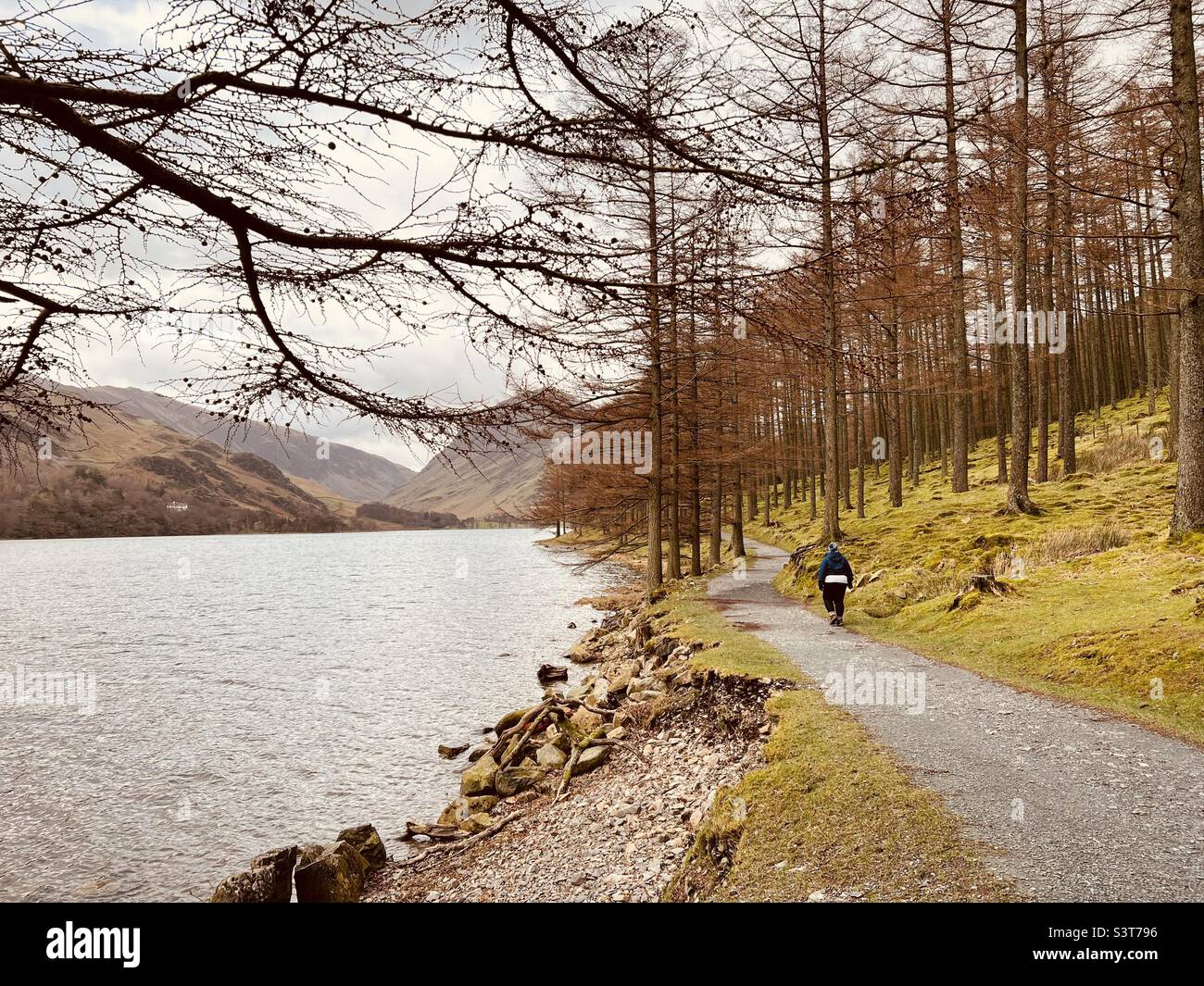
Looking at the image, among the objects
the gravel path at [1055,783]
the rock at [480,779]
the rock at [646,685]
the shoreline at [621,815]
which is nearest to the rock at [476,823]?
the shoreline at [621,815]

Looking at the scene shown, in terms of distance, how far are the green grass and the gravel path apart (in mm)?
242

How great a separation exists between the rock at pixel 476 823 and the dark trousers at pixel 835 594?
800 cm

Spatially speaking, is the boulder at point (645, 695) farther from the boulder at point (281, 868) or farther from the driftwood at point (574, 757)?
the boulder at point (281, 868)

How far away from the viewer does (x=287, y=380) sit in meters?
4.70

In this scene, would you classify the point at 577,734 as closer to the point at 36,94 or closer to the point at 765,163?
the point at 765,163

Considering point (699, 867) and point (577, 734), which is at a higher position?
point (699, 867)

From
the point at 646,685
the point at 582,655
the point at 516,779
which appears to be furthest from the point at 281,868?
the point at 582,655

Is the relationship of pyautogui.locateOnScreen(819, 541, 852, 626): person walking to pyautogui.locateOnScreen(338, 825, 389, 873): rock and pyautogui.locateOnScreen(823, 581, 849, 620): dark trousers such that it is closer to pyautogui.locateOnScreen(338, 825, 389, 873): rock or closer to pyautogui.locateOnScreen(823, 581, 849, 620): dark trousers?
pyautogui.locateOnScreen(823, 581, 849, 620): dark trousers

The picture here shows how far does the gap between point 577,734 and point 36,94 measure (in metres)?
9.91

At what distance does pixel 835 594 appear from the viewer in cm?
1362

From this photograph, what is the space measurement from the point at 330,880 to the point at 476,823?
6.74ft

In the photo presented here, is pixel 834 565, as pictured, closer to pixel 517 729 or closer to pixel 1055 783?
pixel 517 729

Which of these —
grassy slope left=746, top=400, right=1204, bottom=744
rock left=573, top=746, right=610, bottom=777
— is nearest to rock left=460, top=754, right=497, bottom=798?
rock left=573, top=746, right=610, bottom=777
